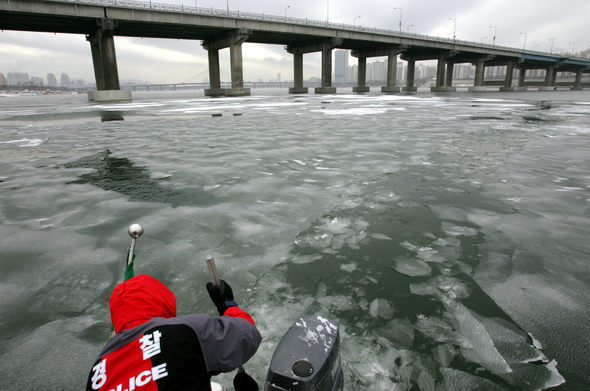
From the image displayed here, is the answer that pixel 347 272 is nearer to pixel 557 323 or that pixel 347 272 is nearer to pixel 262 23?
pixel 557 323

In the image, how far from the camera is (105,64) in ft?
148

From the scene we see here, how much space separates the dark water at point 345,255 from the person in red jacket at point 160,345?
72 cm

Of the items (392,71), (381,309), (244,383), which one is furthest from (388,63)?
(244,383)

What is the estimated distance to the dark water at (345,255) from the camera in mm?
2459

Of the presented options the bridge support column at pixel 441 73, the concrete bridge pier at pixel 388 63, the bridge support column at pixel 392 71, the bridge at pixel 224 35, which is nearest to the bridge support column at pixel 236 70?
the bridge at pixel 224 35

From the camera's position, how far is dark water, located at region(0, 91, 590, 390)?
8.07ft

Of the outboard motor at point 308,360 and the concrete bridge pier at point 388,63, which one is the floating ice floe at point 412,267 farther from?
the concrete bridge pier at point 388,63

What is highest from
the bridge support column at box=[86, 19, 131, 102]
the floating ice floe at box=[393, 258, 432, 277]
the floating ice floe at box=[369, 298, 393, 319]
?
the bridge support column at box=[86, 19, 131, 102]

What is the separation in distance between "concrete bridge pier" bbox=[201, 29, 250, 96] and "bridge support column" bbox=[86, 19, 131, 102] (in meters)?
17.8

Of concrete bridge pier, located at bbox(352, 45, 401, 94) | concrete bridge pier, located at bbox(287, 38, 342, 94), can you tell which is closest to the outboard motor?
concrete bridge pier, located at bbox(287, 38, 342, 94)

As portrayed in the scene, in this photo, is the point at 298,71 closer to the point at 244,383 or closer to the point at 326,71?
the point at 326,71

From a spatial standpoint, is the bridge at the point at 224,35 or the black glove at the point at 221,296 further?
the bridge at the point at 224,35

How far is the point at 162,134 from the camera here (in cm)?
1315

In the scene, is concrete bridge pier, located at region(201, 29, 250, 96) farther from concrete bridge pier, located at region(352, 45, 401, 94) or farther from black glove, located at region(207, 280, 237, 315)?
black glove, located at region(207, 280, 237, 315)
